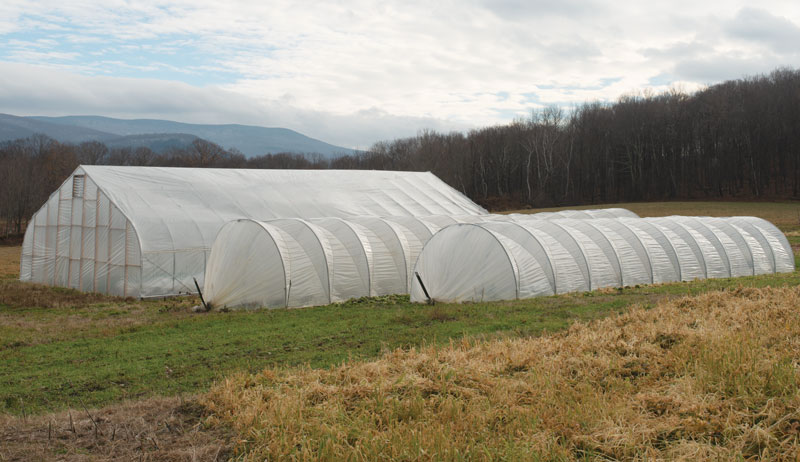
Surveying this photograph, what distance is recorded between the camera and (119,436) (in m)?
5.71

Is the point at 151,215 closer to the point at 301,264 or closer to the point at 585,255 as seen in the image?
the point at 301,264

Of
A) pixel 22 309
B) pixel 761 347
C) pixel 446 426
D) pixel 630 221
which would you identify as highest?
pixel 630 221

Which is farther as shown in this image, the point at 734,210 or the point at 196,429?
the point at 734,210

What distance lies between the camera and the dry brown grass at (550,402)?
500cm

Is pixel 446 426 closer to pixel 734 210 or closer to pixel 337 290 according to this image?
pixel 337 290

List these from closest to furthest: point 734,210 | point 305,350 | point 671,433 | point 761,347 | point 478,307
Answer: point 671,433 < point 761,347 < point 305,350 < point 478,307 < point 734,210

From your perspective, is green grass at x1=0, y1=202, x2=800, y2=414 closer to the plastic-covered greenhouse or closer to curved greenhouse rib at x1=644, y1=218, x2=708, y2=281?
the plastic-covered greenhouse

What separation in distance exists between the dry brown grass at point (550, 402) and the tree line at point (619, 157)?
67.9 meters

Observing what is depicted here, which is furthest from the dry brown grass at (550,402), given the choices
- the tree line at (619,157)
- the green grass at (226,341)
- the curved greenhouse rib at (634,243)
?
the tree line at (619,157)

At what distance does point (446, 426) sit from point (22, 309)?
65.4 feet

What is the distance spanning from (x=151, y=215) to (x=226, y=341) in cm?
1513

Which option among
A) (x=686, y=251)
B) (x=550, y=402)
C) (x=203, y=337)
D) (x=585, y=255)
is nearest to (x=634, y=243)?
(x=686, y=251)

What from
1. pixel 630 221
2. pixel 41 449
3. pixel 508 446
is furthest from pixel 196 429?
pixel 630 221

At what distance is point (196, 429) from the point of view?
584cm
